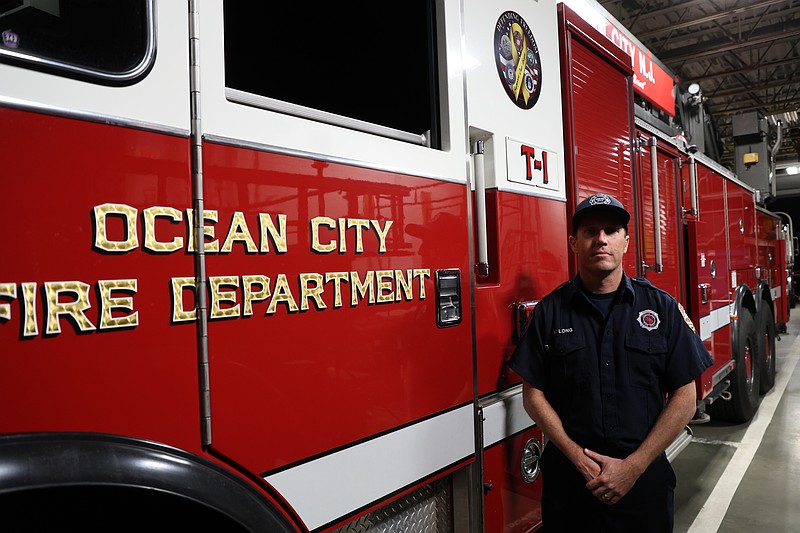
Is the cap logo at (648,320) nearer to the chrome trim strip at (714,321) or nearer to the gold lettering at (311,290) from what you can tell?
the gold lettering at (311,290)

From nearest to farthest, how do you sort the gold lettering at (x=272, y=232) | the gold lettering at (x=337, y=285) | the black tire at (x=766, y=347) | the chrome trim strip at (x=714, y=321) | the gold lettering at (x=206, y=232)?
the gold lettering at (x=206, y=232) < the gold lettering at (x=272, y=232) < the gold lettering at (x=337, y=285) < the chrome trim strip at (x=714, y=321) < the black tire at (x=766, y=347)

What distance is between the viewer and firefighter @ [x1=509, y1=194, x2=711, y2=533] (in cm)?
183

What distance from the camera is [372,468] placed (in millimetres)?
1379

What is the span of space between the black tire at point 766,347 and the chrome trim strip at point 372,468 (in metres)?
4.81

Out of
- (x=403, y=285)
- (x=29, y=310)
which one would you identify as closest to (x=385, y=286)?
(x=403, y=285)

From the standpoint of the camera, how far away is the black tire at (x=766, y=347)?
5.41 m

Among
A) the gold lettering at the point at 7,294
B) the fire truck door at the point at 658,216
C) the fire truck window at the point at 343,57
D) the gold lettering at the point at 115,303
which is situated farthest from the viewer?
the fire truck door at the point at 658,216

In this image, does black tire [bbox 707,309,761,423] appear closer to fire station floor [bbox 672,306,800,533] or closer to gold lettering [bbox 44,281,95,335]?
fire station floor [bbox 672,306,800,533]

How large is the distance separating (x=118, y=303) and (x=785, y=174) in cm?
2808

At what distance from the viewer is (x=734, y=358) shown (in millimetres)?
4590

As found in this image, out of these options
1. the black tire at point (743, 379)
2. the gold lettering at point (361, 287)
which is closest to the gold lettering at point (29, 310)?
the gold lettering at point (361, 287)

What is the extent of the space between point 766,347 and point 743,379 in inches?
55.8

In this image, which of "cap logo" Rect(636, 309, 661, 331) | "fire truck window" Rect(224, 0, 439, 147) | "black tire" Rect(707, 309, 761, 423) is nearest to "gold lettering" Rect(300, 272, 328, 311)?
"fire truck window" Rect(224, 0, 439, 147)

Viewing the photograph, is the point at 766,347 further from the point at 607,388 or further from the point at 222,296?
the point at 222,296
